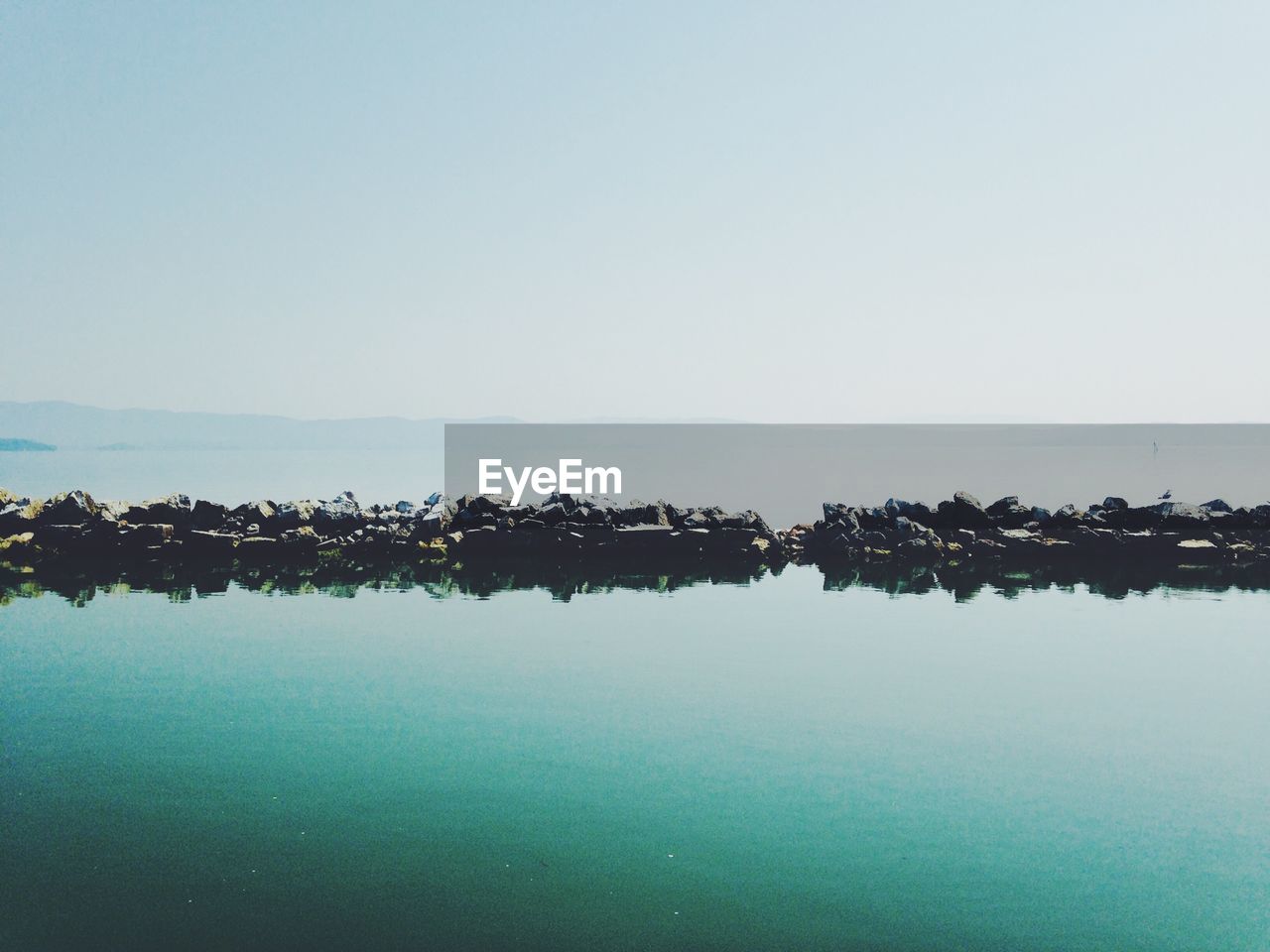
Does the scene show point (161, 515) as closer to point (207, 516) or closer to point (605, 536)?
point (207, 516)

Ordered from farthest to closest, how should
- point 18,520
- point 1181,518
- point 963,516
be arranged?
1. point 963,516
2. point 1181,518
3. point 18,520

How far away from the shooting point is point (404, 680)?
1009cm

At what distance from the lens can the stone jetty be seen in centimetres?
1922

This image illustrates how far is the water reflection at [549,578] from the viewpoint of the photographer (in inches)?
618

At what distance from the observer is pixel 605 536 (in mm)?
19875

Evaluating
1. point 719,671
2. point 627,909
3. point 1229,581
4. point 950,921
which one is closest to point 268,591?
point 719,671

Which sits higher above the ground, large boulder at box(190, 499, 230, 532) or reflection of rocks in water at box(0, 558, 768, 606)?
large boulder at box(190, 499, 230, 532)

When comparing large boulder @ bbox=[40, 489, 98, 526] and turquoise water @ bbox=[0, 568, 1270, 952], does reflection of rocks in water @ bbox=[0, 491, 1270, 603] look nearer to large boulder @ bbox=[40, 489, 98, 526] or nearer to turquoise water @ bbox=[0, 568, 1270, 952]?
large boulder @ bbox=[40, 489, 98, 526]

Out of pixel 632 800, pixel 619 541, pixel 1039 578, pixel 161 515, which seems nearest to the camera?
pixel 632 800

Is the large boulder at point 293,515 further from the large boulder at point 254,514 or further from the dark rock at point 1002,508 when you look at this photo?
the dark rock at point 1002,508

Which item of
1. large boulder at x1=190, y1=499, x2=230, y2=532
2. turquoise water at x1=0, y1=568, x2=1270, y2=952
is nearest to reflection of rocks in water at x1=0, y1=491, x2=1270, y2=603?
large boulder at x1=190, y1=499, x2=230, y2=532

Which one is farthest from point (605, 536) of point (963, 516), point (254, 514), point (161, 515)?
point (161, 515)

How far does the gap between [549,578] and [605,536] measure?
3.05m

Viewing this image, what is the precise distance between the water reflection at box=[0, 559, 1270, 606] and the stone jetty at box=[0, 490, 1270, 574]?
73cm
